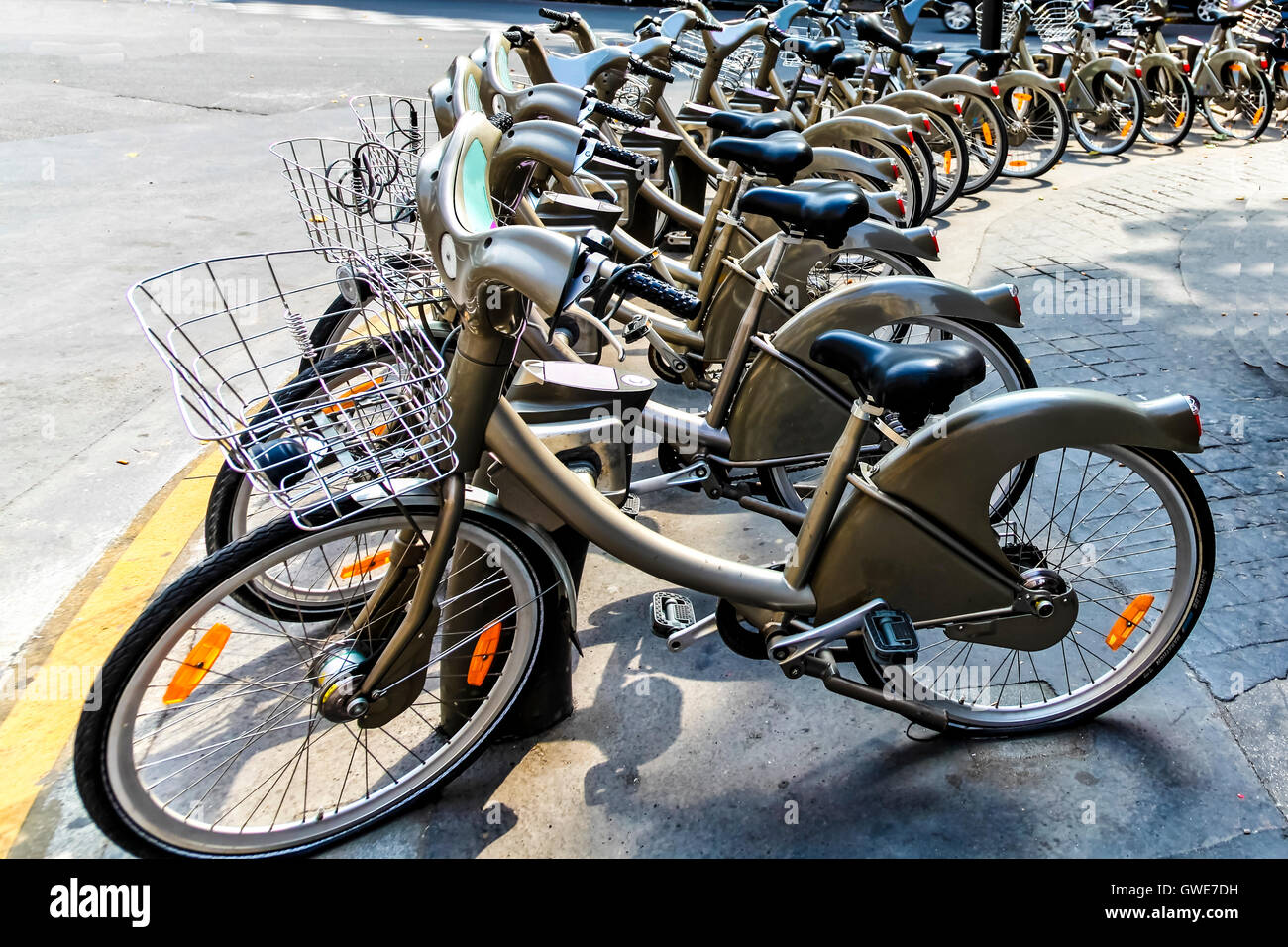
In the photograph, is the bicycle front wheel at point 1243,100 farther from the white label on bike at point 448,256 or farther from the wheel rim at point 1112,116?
the white label on bike at point 448,256

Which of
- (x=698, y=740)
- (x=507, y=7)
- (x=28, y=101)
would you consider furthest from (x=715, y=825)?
(x=507, y=7)

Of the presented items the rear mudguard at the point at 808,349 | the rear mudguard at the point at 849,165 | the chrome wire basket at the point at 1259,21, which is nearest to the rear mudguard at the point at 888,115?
the rear mudguard at the point at 849,165

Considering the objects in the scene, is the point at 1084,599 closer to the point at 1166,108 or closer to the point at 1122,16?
the point at 1166,108

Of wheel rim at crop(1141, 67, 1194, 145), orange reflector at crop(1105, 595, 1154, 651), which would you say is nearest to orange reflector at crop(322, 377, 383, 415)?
orange reflector at crop(1105, 595, 1154, 651)

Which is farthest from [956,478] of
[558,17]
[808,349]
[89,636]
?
[558,17]

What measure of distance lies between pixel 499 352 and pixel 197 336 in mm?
3372

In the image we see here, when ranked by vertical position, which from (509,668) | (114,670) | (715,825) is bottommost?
(715,825)

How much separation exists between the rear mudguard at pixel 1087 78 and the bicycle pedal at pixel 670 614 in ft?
27.5

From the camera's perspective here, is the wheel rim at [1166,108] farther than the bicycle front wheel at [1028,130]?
Yes

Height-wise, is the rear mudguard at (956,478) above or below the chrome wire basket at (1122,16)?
below

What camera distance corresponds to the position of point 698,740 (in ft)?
8.41

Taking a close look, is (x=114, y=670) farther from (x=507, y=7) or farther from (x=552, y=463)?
(x=507, y=7)

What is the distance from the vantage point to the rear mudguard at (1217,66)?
9102mm

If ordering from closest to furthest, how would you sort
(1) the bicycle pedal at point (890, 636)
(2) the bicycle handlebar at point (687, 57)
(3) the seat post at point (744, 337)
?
1. (1) the bicycle pedal at point (890, 636)
2. (3) the seat post at point (744, 337)
3. (2) the bicycle handlebar at point (687, 57)
